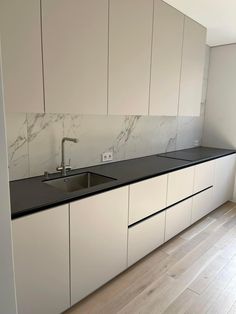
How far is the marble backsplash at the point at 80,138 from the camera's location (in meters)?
1.76

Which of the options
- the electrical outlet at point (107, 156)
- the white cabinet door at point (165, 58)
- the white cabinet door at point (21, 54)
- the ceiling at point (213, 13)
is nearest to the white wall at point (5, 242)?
the white cabinet door at point (21, 54)

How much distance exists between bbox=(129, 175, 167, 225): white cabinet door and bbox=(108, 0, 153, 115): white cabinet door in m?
0.64

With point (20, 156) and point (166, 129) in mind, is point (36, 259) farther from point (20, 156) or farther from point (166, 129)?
point (166, 129)

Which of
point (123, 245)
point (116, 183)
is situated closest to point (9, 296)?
point (116, 183)

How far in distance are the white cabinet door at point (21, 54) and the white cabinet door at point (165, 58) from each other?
1.17 metres

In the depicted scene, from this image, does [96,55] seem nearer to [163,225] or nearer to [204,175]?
[163,225]

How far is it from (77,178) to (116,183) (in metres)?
0.45

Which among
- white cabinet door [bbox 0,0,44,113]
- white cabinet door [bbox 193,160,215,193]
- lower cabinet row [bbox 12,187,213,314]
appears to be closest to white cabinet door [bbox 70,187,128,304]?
lower cabinet row [bbox 12,187,213,314]

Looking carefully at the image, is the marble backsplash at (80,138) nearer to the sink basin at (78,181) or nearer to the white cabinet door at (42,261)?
the sink basin at (78,181)

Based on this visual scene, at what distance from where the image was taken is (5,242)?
77 centimetres

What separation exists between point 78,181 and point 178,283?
120 cm

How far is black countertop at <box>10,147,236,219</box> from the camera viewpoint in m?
1.36

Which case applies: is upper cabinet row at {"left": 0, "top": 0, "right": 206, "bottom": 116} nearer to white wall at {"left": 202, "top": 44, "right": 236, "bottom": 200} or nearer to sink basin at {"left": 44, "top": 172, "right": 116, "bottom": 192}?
sink basin at {"left": 44, "top": 172, "right": 116, "bottom": 192}

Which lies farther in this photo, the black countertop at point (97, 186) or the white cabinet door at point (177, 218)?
the white cabinet door at point (177, 218)
